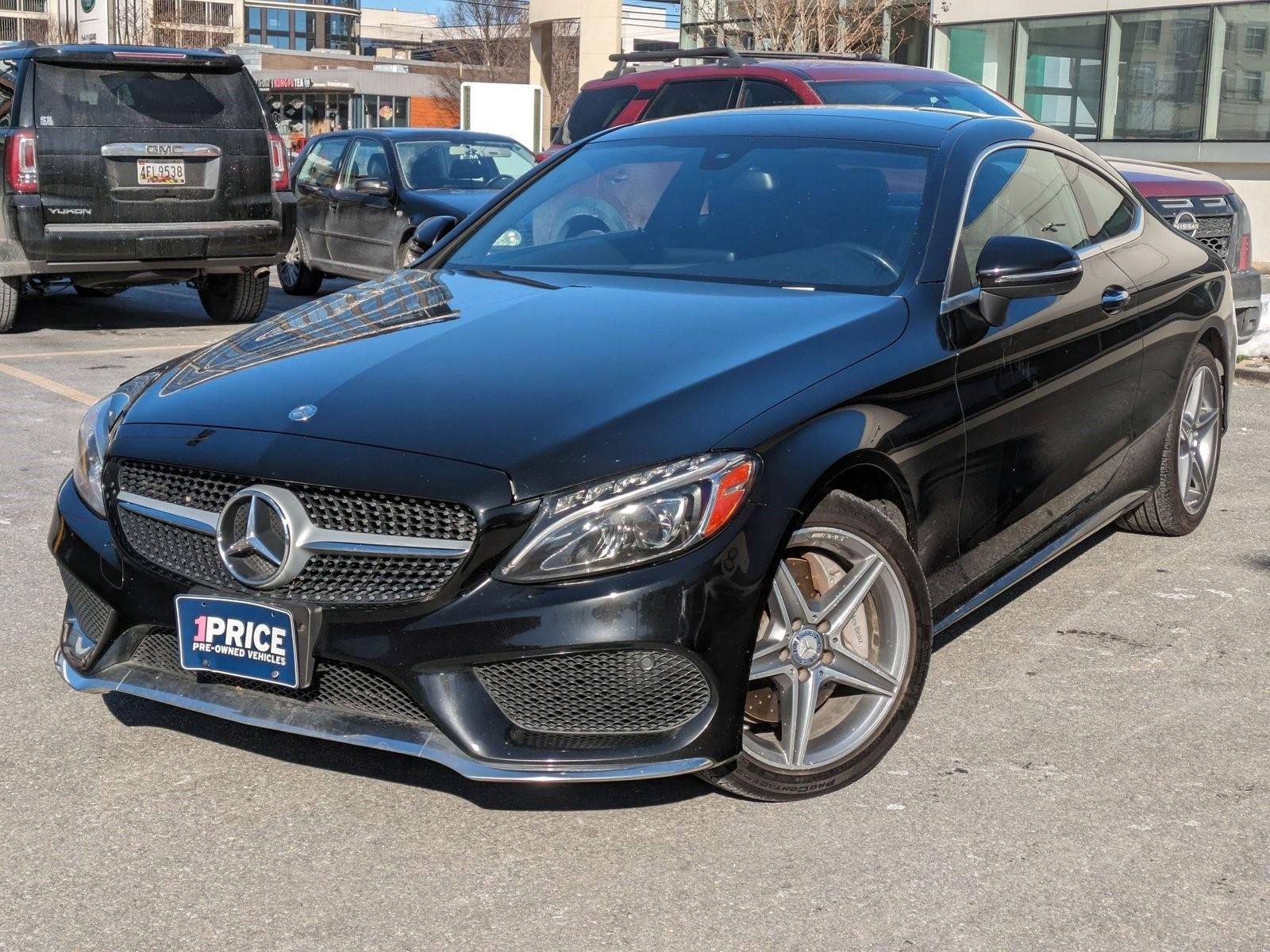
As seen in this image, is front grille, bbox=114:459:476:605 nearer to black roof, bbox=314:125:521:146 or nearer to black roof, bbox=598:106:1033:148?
black roof, bbox=598:106:1033:148

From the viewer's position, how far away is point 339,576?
3.30 metres

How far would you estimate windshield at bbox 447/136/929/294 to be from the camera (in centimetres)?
434

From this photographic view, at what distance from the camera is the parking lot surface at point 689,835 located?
3047 millimetres

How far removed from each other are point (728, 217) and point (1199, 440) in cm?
232

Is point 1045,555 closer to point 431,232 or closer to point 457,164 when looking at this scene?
point 431,232

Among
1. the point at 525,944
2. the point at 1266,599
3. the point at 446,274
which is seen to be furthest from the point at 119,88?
the point at 525,944

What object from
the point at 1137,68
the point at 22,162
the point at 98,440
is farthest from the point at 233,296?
the point at 1137,68

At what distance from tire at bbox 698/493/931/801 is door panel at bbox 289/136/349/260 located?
10.8 m

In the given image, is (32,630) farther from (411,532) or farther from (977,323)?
(977,323)

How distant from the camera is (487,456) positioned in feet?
10.8

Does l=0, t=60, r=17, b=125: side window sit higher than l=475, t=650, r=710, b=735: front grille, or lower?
higher

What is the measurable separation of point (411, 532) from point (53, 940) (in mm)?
995

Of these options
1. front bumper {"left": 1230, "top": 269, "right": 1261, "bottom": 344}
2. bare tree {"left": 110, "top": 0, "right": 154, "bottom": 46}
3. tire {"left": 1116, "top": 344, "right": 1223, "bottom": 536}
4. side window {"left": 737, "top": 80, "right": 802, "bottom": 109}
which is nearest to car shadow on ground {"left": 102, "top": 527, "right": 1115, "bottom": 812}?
tire {"left": 1116, "top": 344, "right": 1223, "bottom": 536}

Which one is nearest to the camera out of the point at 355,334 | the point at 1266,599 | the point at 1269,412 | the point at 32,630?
the point at 355,334
